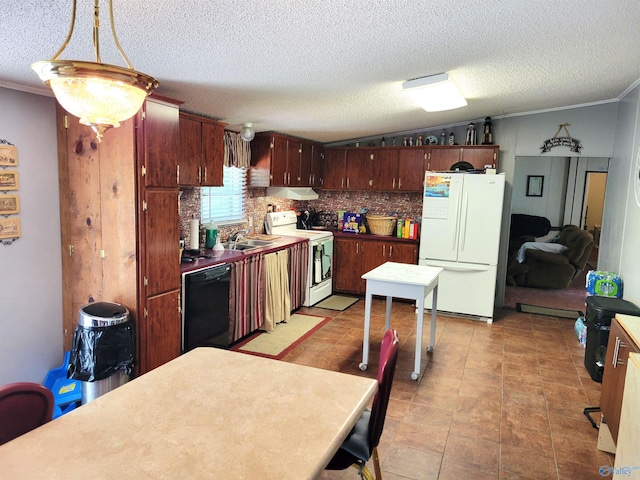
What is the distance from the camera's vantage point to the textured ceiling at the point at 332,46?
1945 millimetres

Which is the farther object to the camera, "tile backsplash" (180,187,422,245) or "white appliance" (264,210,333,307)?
"white appliance" (264,210,333,307)

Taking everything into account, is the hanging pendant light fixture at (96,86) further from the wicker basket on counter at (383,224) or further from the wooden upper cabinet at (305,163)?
the wicker basket on counter at (383,224)

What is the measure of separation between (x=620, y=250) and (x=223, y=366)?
13.6 feet

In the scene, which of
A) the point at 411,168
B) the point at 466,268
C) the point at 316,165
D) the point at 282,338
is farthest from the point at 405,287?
the point at 316,165

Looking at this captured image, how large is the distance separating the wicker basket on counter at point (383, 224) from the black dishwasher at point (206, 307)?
2824mm

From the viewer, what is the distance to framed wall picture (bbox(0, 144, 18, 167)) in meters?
2.76

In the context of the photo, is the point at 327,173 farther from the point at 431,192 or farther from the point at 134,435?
the point at 134,435

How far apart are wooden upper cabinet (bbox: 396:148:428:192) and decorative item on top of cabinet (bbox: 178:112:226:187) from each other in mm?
2779

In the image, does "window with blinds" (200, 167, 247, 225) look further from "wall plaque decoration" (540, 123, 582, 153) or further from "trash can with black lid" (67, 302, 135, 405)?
"wall plaque decoration" (540, 123, 582, 153)

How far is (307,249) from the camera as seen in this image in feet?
18.0

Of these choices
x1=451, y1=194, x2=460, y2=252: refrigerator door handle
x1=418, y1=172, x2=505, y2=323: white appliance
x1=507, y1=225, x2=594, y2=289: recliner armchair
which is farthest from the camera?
x1=507, y1=225, x2=594, y2=289: recliner armchair

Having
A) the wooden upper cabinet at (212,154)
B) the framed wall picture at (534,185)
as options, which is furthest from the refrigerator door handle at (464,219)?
the framed wall picture at (534,185)

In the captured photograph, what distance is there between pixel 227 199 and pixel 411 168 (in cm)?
258

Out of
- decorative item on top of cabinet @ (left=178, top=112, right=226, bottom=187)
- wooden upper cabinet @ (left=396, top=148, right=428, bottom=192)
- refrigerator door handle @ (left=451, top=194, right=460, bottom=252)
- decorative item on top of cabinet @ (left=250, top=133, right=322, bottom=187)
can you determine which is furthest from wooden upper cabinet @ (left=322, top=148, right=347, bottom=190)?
decorative item on top of cabinet @ (left=178, top=112, right=226, bottom=187)
